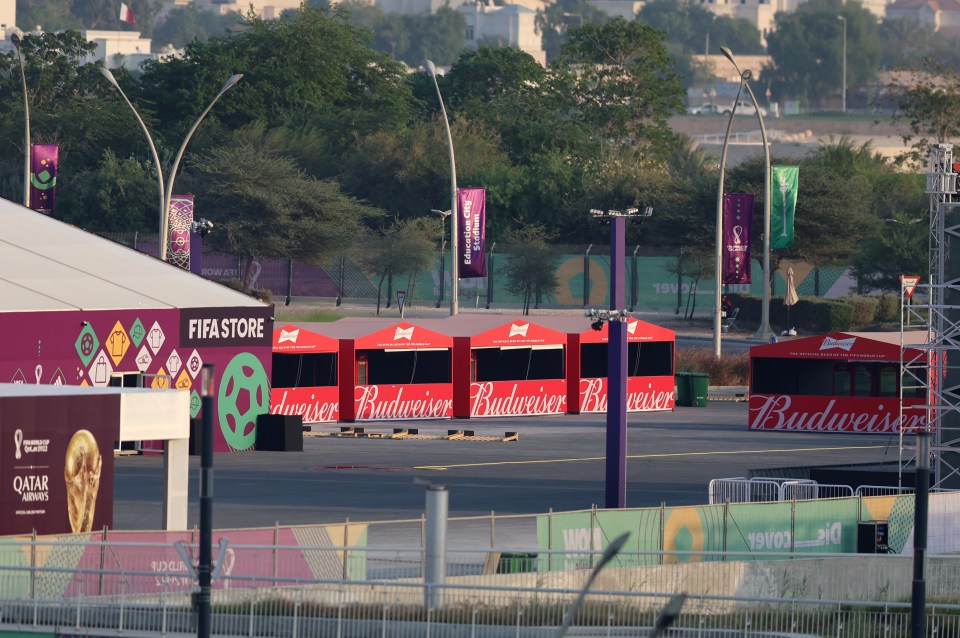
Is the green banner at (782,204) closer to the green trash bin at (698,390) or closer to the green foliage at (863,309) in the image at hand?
the green trash bin at (698,390)

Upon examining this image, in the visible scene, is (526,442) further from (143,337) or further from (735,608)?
(735,608)

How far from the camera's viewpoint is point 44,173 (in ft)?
220

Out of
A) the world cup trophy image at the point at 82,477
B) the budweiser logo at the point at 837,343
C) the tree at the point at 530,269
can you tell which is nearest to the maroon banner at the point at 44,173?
the tree at the point at 530,269

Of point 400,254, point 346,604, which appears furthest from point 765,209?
point 346,604

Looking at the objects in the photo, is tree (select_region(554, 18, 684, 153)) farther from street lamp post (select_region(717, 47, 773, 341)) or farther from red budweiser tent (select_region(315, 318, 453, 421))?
red budweiser tent (select_region(315, 318, 453, 421))

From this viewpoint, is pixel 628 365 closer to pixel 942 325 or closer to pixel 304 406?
pixel 304 406

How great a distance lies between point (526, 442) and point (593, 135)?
78.4 m

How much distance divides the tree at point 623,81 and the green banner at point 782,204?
54653mm

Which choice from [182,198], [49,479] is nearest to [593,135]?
[182,198]

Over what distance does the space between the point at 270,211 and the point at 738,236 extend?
29.2 metres

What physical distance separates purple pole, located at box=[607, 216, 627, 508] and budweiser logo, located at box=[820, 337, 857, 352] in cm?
1743

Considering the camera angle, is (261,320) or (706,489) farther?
(261,320)

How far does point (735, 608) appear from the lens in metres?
22.2

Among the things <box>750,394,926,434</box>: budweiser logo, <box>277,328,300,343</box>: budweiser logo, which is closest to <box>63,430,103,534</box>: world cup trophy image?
<box>277,328,300,343</box>: budweiser logo
